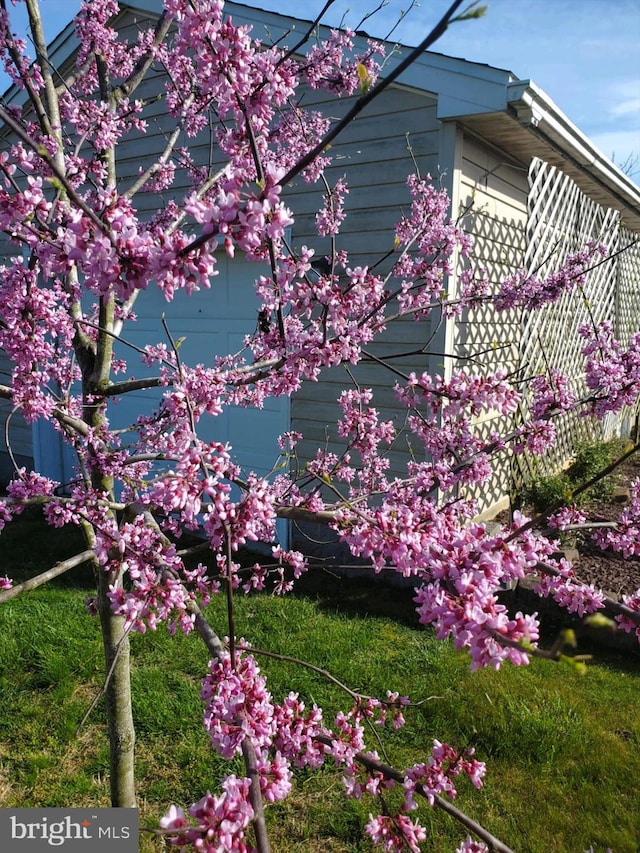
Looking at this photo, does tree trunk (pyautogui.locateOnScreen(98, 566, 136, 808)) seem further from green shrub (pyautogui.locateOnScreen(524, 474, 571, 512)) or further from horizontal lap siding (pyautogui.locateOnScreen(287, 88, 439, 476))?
green shrub (pyautogui.locateOnScreen(524, 474, 571, 512))

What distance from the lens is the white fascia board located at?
4.13m

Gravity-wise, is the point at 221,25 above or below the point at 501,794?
above

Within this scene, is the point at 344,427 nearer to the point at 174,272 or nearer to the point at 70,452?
the point at 174,272

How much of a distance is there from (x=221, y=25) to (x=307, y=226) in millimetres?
3752

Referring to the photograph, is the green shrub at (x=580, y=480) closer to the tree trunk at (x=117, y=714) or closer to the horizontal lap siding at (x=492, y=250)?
the horizontal lap siding at (x=492, y=250)

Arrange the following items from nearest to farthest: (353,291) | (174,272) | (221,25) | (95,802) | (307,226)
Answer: (174,272) → (221,25) → (353,291) → (95,802) → (307,226)

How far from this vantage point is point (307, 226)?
17.7 ft

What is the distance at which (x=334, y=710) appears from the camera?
342 cm

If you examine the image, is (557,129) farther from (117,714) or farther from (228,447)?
(117,714)

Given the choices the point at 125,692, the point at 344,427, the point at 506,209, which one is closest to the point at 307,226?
the point at 506,209

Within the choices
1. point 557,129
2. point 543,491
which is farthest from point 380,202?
point 543,491
